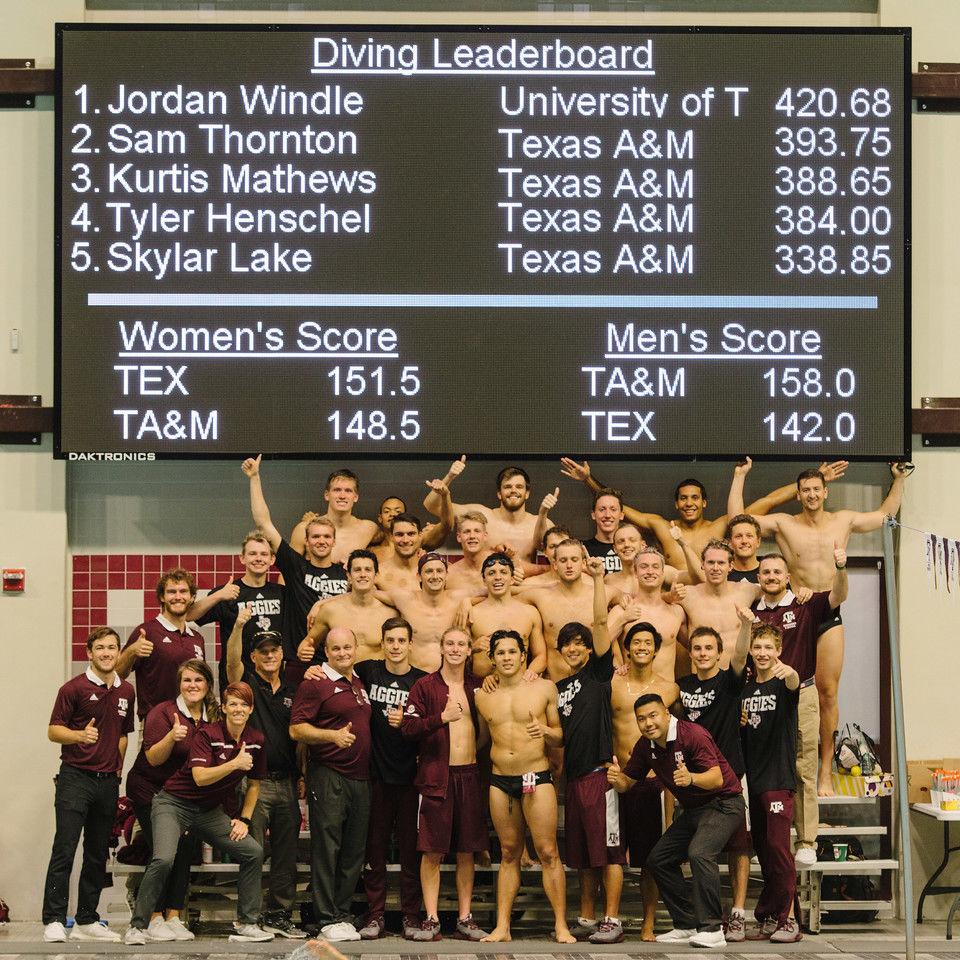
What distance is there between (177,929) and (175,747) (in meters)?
1.05

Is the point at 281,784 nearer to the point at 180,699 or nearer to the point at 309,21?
the point at 180,699

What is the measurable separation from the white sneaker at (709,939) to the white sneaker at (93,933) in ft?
10.9

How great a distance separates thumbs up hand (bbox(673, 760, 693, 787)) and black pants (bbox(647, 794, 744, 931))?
27 centimetres

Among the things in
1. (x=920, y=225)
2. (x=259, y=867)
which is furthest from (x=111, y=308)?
(x=920, y=225)

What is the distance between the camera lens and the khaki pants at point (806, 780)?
9.38 metres

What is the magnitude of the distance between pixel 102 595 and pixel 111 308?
202cm

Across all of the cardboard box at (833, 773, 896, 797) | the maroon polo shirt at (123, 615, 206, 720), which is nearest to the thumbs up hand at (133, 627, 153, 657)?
the maroon polo shirt at (123, 615, 206, 720)

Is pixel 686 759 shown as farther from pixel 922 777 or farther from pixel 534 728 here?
pixel 922 777

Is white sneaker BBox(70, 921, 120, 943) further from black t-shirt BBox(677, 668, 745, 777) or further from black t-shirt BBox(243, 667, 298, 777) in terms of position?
black t-shirt BBox(677, 668, 745, 777)

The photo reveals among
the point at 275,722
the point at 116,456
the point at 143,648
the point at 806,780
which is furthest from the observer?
the point at 116,456

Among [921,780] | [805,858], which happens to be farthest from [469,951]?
[921,780]

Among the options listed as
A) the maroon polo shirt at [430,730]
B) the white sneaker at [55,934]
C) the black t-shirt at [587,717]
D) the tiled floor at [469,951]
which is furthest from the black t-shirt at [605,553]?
the white sneaker at [55,934]

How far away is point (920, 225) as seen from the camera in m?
10.5

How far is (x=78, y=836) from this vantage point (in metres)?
8.92
